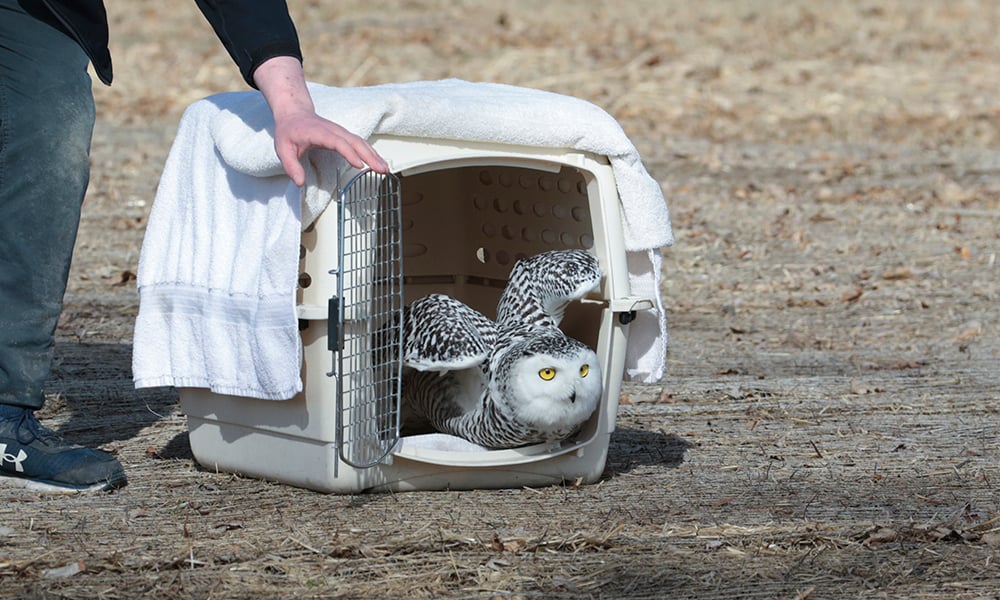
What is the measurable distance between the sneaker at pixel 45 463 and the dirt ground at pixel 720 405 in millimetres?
57

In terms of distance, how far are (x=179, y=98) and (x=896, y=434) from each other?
788cm

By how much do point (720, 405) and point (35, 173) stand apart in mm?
2207

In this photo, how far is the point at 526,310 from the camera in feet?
10.8

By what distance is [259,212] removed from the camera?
9.77ft

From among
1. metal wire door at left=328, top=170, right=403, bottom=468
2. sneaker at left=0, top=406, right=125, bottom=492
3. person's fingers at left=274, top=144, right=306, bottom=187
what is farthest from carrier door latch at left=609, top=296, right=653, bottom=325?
sneaker at left=0, top=406, right=125, bottom=492

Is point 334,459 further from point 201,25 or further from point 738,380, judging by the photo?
point 201,25

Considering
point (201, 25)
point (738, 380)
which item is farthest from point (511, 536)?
point (201, 25)

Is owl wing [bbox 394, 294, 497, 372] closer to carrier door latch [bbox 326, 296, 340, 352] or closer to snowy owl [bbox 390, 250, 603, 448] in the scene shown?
snowy owl [bbox 390, 250, 603, 448]

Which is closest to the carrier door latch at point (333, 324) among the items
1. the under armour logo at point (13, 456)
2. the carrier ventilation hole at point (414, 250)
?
the under armour logo at point (13, 456)

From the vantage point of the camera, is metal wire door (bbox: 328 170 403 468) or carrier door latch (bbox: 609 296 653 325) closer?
metal wire door (bbox: 328 170 403 468)

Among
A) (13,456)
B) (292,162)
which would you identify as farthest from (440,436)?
(13,456)

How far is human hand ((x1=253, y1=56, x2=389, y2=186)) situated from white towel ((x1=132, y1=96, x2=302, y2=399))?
0.15 m

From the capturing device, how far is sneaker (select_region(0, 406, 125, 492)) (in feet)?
10.2

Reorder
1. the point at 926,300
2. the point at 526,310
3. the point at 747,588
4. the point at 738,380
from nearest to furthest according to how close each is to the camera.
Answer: the point at 747,588, the point at 526,310, the point at 738,380, the point at 926,300
